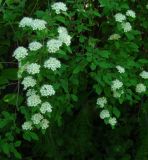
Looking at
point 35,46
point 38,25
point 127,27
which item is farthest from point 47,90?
point 127,27

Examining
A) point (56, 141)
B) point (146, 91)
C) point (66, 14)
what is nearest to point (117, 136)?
point (56, 141)

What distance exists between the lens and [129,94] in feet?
9.09

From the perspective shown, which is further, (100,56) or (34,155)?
(34,155)

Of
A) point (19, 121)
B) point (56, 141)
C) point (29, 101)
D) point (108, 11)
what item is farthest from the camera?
point (56, 141)

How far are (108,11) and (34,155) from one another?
4.46 ft

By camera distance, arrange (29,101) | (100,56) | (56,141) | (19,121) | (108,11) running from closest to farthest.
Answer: (29,101)
(100,56)
(108,11)
(19,121)
(56,141)

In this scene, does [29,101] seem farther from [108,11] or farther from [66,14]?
[108,11]

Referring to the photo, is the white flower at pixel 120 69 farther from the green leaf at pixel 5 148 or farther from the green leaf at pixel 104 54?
the green leaf at pixel 5 148

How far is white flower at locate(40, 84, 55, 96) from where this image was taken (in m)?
2.45

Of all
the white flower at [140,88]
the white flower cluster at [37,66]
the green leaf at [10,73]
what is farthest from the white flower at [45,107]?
the white flower at [140,88]

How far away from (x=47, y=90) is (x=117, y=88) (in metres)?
0.47

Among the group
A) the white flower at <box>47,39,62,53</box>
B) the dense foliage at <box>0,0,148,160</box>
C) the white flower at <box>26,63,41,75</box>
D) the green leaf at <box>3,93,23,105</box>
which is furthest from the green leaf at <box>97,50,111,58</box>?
the green leaf at <box>3,93,23,105</box>

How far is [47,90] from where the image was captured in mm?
2447

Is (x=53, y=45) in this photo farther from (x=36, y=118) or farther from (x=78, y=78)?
(x=78, y=78)
